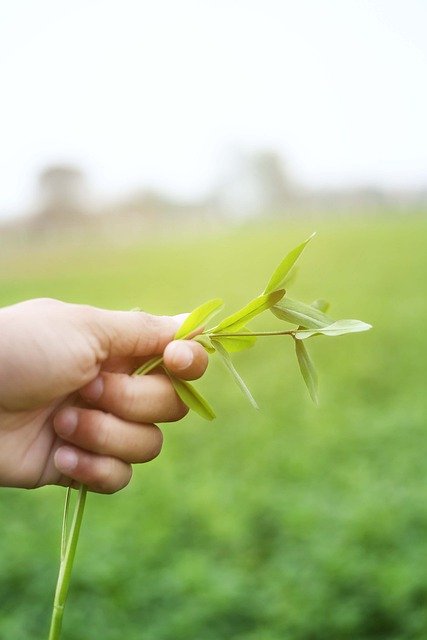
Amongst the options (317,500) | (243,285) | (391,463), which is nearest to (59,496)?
(317,500)

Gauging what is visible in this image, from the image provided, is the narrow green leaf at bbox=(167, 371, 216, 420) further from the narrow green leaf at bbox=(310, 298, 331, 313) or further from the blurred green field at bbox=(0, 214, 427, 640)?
the blurred green field at bbox=(0, 214, 427, 640)

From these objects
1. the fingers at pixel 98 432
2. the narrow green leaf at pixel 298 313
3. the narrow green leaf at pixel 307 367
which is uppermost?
the narrow green leaf at pixel 298 313

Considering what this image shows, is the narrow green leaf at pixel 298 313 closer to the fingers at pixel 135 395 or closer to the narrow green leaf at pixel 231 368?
the narrow green leaf at pixel 231 368

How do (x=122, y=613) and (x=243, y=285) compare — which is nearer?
(x=122, y=613)

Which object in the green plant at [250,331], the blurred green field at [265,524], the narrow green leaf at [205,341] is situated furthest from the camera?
the blurred green field at [265,524]

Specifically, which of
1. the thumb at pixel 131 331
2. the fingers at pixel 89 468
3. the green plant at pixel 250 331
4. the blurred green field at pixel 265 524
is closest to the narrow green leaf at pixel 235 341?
the green plant at pixel 250 331

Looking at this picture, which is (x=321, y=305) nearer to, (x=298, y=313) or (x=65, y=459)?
(x=298, y=313)

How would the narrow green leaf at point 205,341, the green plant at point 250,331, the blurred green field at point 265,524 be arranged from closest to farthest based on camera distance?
the green plant at point 250,331
the narrow green leaf at point 205,341
the blurred green field at point 265,524

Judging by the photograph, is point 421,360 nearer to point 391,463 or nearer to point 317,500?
point 391,463
